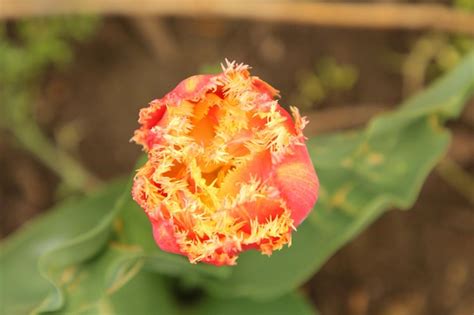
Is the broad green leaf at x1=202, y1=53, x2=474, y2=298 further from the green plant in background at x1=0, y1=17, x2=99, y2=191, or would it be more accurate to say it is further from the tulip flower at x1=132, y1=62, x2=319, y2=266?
the green plant in background at x1=0, y1=17, x2=99, y2=191

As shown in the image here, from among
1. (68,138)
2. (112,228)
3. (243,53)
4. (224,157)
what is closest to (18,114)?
(68,138)

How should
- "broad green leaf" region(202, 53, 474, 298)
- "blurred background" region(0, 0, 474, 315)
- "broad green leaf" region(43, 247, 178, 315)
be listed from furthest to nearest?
"blurred background" region(0, 0, 474, 315) < "broad green leaf" region(202, 53, 474, 298) < "broad green leaf" region(43, 247, 178, 315)

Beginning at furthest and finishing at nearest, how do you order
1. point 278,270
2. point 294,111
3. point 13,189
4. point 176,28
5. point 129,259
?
1. point 176,28
2. point 13,189
3. point 278,270
4. point 129,259
5. point 294,111

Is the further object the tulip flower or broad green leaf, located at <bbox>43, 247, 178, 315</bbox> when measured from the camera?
broad green leaf, located at <bbox>43, 247, 178, 315</bbox>

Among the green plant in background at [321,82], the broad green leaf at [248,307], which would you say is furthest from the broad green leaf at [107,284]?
the green plant in background at [321,82]

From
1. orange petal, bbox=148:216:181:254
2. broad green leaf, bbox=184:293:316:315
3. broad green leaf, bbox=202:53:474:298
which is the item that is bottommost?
broad green leaf, bbox=184:293:316:315

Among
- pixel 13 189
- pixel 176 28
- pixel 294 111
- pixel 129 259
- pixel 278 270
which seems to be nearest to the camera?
pixel 294 111

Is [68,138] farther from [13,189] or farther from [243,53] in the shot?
[243,53]

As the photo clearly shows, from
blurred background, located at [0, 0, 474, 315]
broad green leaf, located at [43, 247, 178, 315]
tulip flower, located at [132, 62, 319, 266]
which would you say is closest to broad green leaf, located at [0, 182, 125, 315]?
broad green leaf, located at [43, 247, 178, 315]

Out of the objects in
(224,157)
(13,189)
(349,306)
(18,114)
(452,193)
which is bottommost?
(349,306)
